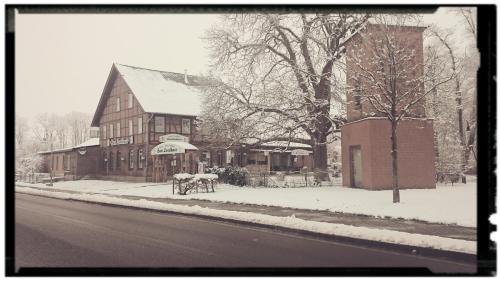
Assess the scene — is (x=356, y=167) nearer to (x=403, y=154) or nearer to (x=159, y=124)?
(x=403, y=154)

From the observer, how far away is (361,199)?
13.6m

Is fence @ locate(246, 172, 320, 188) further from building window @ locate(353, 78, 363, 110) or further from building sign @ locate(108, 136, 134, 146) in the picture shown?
building sign @ locate(108, 136, 134, 146)

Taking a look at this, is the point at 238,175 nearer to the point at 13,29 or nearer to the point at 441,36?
the point at 441,36

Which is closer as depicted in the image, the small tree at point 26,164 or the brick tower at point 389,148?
the small tree at point 26,164

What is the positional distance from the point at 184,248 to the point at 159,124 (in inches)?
718

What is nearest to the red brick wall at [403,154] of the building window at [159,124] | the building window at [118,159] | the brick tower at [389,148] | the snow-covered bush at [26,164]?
the brick tower at [389,148]

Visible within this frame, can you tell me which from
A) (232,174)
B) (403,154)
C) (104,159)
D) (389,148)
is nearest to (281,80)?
(232,174)

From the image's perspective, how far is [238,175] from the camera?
70.3 ft

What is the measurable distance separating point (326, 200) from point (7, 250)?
9.76 m

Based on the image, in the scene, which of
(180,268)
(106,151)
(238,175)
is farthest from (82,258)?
(106,151)

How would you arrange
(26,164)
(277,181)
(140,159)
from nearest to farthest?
(26,164) → (277,181) → (140,159)

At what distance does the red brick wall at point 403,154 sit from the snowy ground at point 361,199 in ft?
2.16

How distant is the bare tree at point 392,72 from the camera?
40.1 ft

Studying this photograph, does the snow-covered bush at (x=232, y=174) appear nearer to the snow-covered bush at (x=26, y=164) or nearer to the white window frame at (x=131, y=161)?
the white window frame at (x=131, y=161)
